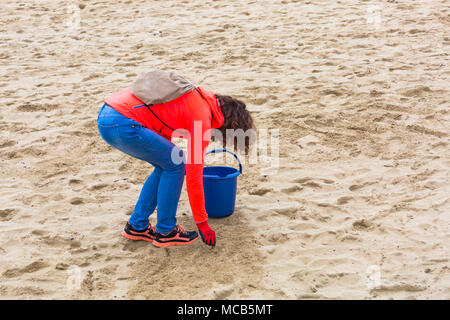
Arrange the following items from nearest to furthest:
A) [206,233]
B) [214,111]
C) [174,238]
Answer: [214,111], [206,233], [174,238]

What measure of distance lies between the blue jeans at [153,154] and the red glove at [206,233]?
0.69ft

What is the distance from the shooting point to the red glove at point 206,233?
2.98 meters

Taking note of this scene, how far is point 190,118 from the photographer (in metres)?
2.79

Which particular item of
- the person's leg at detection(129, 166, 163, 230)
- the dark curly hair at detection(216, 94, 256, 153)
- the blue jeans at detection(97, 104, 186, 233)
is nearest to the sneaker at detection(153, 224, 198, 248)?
the blue jeans at detection(97, 104, 186, 233)

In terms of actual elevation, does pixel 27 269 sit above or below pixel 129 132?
below

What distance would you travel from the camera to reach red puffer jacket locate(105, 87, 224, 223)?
9.07 feet

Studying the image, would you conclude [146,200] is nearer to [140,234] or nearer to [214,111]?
[140,234]

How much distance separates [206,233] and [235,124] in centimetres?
65

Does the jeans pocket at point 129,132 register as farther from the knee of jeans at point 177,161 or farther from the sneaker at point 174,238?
the sneaker at point 174,238

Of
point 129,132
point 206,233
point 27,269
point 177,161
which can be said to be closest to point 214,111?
point 177,161

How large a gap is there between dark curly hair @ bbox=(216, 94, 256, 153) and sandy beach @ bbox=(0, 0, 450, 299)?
0.68 m

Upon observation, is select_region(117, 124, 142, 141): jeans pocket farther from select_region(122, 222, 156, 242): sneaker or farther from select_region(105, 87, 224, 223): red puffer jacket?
select_region(122, 222, 156, 242): sneaker
